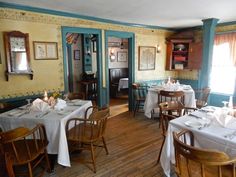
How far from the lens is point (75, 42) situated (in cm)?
610

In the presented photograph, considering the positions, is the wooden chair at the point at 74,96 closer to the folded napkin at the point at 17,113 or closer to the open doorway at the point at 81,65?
the folded napkin at the point at 17,113

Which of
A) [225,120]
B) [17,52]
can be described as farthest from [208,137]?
[17,52]

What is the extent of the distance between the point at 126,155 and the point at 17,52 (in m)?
2.40

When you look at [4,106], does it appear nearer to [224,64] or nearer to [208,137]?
[208,137]

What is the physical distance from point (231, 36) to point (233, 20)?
1.22 feet

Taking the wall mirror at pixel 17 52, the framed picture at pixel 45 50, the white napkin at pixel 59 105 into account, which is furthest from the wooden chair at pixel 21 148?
the framed picture at pixel 45 50

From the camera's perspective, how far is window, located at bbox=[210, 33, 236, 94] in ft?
15.1

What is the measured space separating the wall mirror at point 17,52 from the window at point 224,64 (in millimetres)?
4462

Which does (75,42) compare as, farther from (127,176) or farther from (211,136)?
(211,136)

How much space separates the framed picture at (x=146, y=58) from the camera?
16.7 feet

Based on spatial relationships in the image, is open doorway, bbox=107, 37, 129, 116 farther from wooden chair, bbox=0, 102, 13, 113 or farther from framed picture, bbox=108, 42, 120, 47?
wooden chair, bbox=0, 102, 13, 113

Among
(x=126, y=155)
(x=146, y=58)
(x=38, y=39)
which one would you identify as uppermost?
(x=38, y=39)

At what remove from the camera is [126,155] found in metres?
2.78

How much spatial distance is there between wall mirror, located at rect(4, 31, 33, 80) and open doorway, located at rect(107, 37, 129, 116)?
351 centimetres
